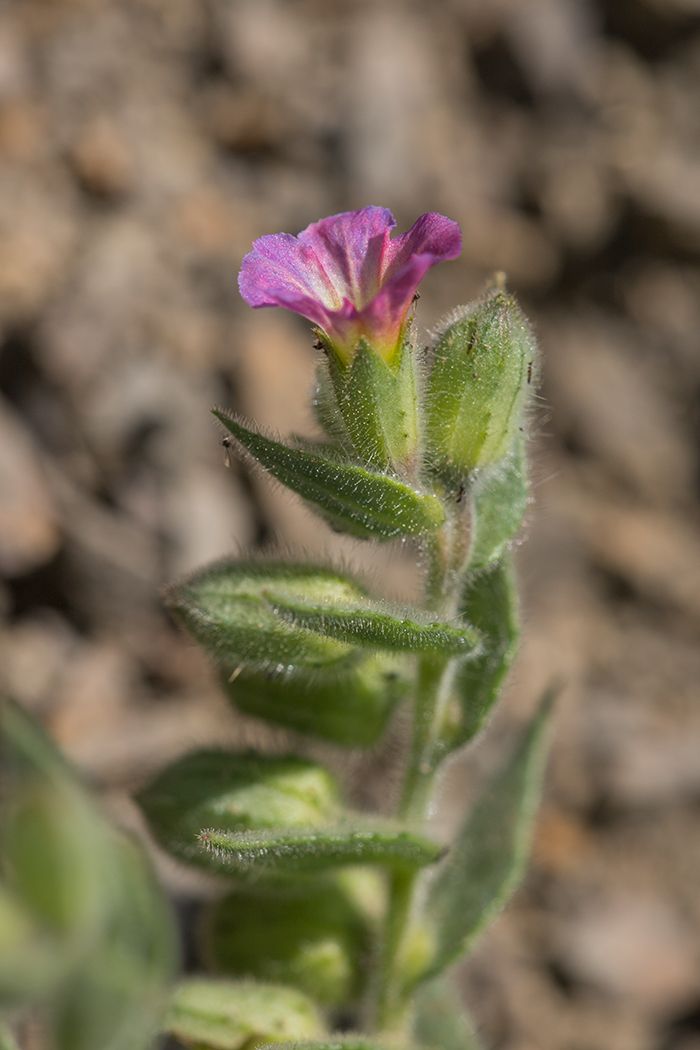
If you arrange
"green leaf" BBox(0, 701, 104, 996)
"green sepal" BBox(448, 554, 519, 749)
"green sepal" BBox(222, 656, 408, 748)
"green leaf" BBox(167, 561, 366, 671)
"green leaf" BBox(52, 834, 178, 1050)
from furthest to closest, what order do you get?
1. "green sepal" BBox(222, 656, 408, 748)
2. "green sepal" BBox(448, 554, 519, 749)
3. "green leaf" BBox(167, 561, 366, 671)
4. "green leaf" BBox(52, 834, 178, 1050)
5. "green leaf" BBox(0, 701, 104, 996)

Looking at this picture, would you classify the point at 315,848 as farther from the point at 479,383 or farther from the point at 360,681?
the point at 479,383

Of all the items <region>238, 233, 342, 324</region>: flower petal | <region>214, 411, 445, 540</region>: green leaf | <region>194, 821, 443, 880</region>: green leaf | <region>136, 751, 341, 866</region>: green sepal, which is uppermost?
<region>238, 233, 342, 324</region>: flower petal

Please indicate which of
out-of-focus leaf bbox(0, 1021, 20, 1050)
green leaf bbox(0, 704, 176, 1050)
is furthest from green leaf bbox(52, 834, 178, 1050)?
out-of-focus leaf bbox(0, 1021, 20, 1050)

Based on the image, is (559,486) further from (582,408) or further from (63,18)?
(63,18)

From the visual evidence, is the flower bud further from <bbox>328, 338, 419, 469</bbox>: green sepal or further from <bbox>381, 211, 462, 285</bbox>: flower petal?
<bbox>381, 211, 462, 285</bbox>: flower petal

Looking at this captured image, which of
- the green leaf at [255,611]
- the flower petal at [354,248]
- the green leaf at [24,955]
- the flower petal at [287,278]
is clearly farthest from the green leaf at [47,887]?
the flower petal at [354,248]

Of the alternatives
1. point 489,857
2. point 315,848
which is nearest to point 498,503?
point 315,848

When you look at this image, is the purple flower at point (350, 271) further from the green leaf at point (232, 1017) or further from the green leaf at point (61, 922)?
the green leaf at point (232, 1017)
